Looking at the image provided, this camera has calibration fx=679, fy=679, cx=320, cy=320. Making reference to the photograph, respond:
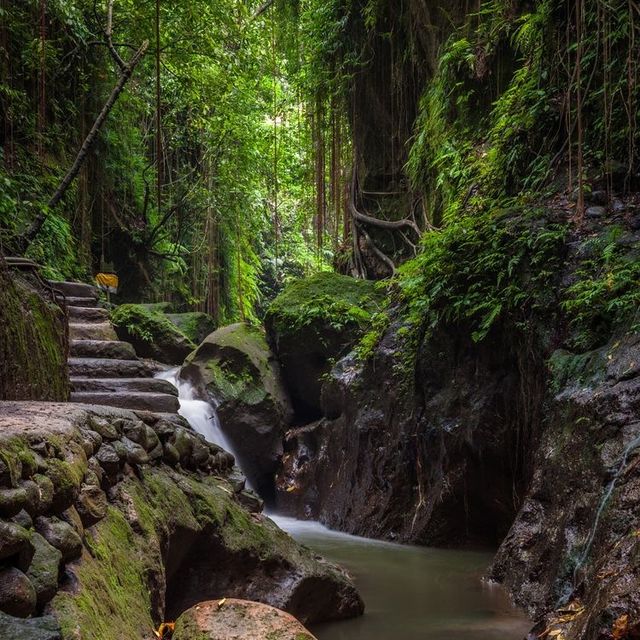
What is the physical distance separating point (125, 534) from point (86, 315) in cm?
637

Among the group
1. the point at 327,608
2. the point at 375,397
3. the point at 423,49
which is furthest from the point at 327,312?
the point at 327,608

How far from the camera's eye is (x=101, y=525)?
9.07 ft

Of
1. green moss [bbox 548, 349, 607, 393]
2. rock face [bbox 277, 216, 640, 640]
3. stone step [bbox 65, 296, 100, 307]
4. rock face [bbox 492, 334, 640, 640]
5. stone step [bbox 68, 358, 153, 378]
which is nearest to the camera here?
rock face [bbox 492, 334, 640, 640]

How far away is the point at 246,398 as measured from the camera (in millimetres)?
9727

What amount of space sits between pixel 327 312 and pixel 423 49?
14.5 feet

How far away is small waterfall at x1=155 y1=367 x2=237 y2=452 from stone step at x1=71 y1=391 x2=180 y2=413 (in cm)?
215

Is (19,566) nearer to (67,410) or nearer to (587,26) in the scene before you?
(67,410)

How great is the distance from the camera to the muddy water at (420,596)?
423cm

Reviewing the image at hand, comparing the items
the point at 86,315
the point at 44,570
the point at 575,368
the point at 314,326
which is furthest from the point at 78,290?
the point at 44,570

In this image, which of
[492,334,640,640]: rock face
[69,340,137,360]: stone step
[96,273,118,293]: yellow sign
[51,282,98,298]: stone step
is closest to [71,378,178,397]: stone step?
[69,340,137,360]: stone step

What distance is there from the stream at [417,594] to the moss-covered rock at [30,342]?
2.52 metres

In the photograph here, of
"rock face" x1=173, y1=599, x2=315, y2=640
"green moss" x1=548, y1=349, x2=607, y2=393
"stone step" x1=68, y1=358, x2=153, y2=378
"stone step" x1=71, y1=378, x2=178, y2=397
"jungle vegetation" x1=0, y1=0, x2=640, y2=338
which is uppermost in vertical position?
"jungle vegetation" x1=0, y1=0, x2=640, y2=338

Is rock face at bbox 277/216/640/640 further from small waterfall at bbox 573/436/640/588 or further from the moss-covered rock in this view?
the moss-covered rock

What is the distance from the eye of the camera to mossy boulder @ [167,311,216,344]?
477 inches
